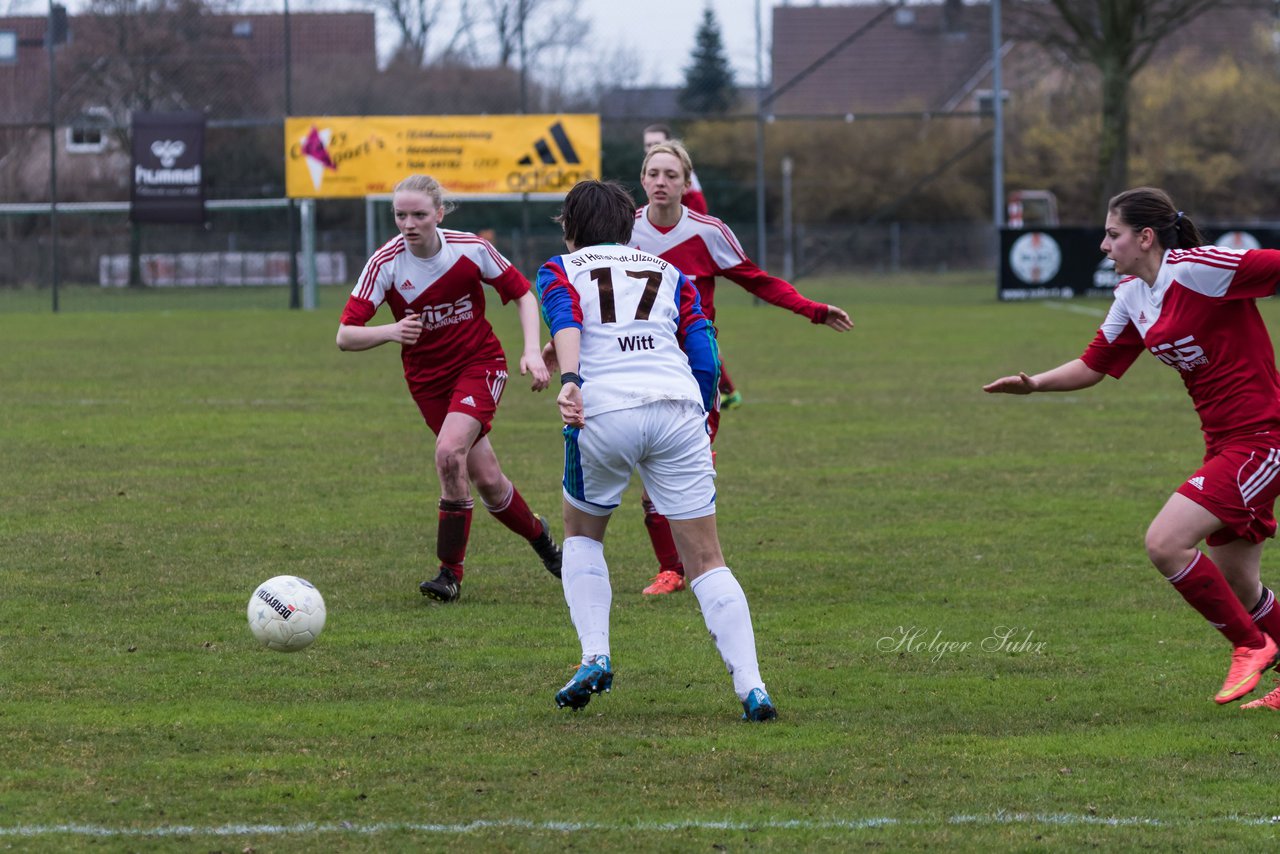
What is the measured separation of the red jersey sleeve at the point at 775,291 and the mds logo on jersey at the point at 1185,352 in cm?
147

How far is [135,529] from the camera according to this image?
8398mm

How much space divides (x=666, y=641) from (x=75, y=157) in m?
28.8

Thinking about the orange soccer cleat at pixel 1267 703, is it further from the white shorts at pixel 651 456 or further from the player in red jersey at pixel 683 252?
the player in red jersey at pixel 683 252

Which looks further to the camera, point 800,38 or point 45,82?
point 800,38

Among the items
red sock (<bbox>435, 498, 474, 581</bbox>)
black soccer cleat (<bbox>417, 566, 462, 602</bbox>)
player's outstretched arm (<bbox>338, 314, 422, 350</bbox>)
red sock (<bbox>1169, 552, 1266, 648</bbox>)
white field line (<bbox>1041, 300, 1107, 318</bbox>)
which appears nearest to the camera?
red sock (<bbox>1169, 552, 1266, 648</bbox>)

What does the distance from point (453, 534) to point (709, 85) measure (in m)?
26.7

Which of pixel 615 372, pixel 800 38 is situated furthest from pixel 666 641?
pixel 800 38

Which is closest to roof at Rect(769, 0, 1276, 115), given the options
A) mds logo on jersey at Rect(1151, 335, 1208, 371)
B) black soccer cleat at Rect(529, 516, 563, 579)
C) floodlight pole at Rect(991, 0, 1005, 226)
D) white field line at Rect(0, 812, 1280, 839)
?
floodlight pole at Rect(991, 0, 1005, 226)

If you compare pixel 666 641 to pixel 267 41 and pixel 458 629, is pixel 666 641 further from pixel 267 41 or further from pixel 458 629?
pixel 267 41

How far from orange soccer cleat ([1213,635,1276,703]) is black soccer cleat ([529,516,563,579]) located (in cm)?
311

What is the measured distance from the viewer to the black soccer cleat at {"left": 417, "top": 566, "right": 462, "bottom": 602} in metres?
6.84

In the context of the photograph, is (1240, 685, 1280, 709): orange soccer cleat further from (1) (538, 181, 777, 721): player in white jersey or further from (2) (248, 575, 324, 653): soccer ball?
(2) (248, 575, 324, 653): soccer ball

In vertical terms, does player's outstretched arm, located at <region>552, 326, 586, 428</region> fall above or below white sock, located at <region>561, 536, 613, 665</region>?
above

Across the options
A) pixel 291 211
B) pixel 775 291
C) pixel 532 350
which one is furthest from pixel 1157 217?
pixel 291 211
